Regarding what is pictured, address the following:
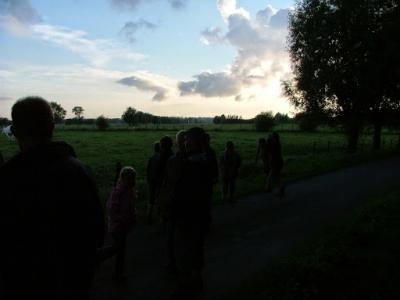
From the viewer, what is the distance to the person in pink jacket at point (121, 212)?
22.5ft

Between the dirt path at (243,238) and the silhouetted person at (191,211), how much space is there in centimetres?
39

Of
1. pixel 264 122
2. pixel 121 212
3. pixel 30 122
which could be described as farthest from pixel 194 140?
pixel 264 122

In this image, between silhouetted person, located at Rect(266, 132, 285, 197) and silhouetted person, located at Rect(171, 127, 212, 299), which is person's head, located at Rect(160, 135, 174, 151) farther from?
silhouetted person, located at Rect(266, 132, 285, 197)

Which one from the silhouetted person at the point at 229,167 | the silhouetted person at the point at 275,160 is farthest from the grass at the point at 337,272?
the silhouetted person at the point at 275,160

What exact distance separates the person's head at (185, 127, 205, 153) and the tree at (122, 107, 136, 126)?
564 feet

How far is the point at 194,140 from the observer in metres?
5.96

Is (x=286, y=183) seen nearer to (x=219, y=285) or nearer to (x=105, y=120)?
(x=219, y=285)

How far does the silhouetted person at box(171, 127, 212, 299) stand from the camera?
5.99 metres

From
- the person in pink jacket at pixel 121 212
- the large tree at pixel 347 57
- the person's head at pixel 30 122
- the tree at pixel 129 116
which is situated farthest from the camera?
the tree at pixel 129 116

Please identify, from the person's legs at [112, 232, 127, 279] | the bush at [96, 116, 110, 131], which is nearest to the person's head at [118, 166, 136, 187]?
the person's legs at [112, 232, 127, 279]

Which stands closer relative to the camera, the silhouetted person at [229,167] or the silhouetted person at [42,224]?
the silhouetted person at [42,224]

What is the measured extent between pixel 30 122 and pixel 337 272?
504 cm

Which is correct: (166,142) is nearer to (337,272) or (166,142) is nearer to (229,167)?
(229,167)

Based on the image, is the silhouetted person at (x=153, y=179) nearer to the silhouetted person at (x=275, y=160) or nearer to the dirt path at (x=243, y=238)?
the dirt path at (x=243, y=238)
